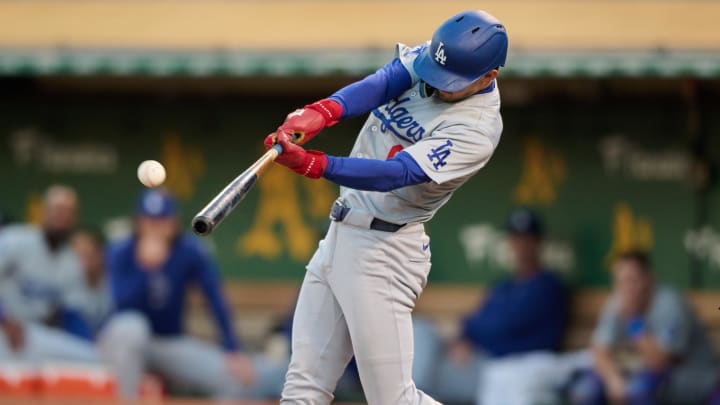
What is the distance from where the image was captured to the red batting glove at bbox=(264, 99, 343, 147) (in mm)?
4520

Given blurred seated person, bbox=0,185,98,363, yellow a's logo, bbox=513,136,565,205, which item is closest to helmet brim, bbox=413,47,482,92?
yellow a's logo, bbox=513,136,565,205

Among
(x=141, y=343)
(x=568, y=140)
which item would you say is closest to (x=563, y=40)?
(x=568, y=140)

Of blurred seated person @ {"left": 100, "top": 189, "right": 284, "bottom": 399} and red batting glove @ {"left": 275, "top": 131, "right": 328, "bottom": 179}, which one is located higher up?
red batting glove @ {"left": 275, "top": 131, "right": 328, "bottom": 179}

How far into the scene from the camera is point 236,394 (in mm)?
8383

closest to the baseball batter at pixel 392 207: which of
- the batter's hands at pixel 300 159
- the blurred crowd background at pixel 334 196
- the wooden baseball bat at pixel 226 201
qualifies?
the batter's hands at pixel 300 159

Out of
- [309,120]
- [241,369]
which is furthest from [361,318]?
[241,369]

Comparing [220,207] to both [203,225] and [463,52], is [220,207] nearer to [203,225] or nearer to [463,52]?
[203,225]

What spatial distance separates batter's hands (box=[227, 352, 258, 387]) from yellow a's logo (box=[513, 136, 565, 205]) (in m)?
1.94

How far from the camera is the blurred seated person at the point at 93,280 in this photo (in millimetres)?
8844

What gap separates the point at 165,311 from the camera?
841 centimetres

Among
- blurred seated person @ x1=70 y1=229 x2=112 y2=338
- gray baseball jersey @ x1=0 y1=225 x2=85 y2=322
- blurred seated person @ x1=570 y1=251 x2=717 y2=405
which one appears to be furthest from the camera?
blurred seated person @ x1=70 y1=229 x2=112 y2=338

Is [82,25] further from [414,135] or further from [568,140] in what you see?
[414,135]

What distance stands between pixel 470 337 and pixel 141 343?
6.21 feet

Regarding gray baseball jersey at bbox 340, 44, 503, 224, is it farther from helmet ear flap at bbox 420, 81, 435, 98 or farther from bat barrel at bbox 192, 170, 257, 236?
bat barrel at bbox 192, 170, 257, 236
